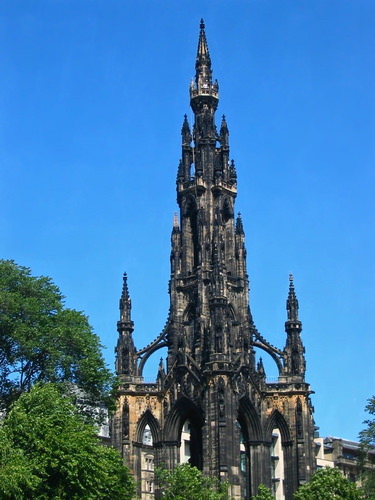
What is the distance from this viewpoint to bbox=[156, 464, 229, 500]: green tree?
66.6 meters

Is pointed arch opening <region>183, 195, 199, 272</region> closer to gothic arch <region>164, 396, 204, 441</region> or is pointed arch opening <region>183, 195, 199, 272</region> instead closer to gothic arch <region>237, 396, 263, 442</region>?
gothic arch <region>164, 396, 204, 441</region>

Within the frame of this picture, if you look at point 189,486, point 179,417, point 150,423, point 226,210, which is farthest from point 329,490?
Answer: point 226,210

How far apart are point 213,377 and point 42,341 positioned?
65.1ft

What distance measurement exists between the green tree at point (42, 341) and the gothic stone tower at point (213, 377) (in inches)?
603

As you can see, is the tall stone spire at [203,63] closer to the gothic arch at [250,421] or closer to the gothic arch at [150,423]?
the gothic arch at [250,421]

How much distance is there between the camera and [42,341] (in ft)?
200

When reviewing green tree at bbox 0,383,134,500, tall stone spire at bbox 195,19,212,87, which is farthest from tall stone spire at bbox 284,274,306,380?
green tree at bbox 0,383,134,500

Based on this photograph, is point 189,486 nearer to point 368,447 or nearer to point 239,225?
point 368,447

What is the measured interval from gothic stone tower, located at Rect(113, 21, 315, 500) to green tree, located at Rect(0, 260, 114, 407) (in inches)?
603

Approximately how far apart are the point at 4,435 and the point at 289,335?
38.5m

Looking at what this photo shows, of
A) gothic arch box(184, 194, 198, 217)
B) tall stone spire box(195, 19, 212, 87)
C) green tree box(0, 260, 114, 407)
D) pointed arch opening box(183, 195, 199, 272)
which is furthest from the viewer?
tall stone spire box(195, 19, 212, 87)

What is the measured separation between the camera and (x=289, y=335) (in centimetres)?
8325

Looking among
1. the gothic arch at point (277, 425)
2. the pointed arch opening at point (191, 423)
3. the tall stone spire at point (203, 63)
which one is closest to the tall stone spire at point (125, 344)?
the pointed arch opening at point (191, 423)

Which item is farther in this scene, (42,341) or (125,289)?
(125,289)
